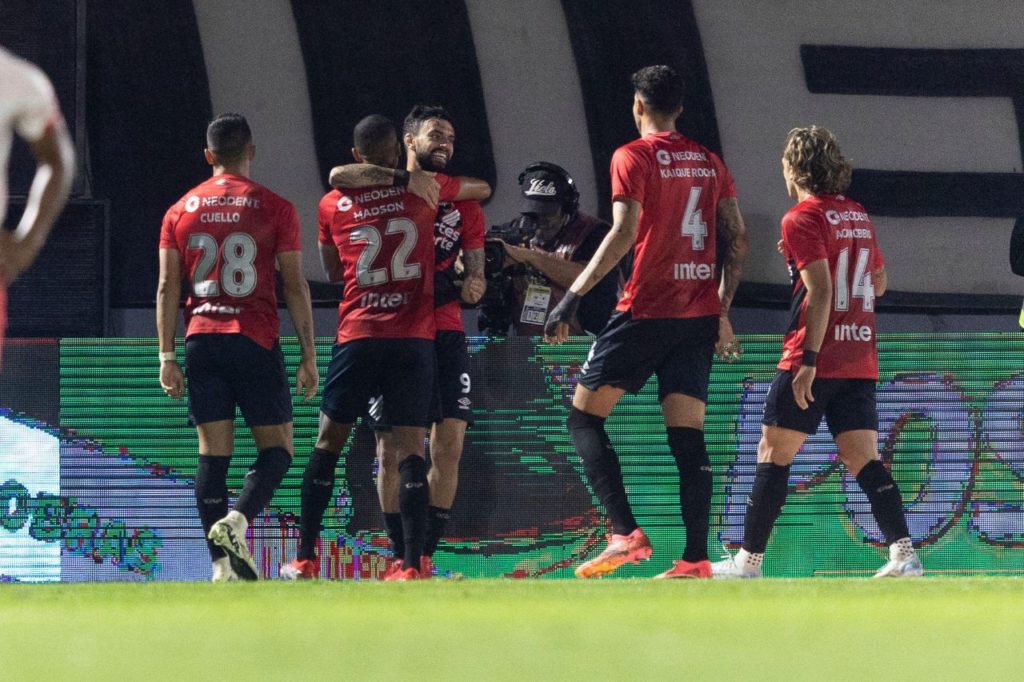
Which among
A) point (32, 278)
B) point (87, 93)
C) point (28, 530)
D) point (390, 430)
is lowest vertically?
point (28, 530)

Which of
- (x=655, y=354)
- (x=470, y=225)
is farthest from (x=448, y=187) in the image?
(x=655, y=354)

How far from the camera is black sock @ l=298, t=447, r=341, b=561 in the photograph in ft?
24.2

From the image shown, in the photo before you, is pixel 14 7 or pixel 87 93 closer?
pixel 14 7

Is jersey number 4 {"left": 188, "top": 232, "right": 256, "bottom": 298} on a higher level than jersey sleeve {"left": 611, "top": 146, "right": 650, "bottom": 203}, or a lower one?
lower

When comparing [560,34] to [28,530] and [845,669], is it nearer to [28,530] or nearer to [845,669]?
[28,530]

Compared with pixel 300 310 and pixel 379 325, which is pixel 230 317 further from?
pixel 379 325

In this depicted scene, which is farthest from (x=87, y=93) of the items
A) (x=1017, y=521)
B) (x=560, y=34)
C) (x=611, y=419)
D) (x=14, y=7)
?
(x=1017, y=521)

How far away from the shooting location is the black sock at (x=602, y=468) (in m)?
7.05

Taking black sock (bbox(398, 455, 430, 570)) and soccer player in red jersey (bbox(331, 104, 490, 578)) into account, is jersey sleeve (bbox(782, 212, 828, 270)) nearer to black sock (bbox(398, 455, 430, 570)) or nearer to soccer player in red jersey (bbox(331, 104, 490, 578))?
soccer player in red jersey (bbox(331, 104, 490, 578))

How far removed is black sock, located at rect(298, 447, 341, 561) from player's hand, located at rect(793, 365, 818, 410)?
6.23 feet

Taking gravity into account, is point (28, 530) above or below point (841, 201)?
below

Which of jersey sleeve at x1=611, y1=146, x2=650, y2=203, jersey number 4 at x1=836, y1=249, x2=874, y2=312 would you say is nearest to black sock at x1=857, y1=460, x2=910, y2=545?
jersey number 4 at x1=836, y1=249, x2=874, y2=312

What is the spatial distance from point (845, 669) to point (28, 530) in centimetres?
569

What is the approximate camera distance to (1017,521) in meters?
8.53
